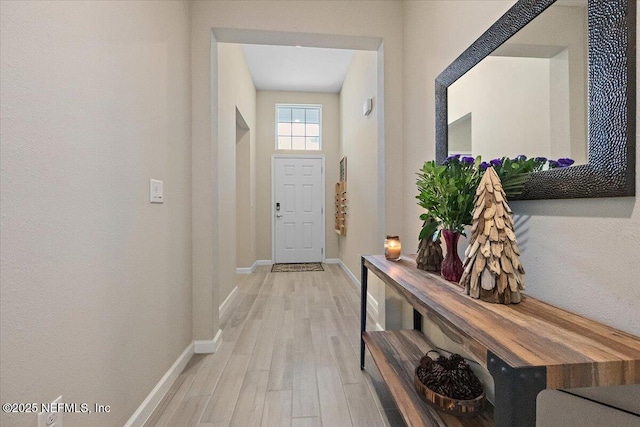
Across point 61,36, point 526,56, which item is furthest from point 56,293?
point 526,56

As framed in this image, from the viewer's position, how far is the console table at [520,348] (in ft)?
1.74

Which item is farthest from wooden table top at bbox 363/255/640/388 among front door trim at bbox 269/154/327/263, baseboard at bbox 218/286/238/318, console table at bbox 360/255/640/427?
front door trim at bbox 269/154/327/263

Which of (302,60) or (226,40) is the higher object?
(302,60)

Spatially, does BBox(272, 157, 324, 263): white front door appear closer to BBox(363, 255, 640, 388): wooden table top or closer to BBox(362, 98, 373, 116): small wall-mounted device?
BBox(362, 98, 373, 116): small wall-mounted device

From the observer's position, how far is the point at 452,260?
118 centimetres

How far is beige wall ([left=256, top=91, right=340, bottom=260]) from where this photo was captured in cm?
522

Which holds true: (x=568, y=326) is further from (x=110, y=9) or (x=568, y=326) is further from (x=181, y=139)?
Answer: (x=181, y=139)

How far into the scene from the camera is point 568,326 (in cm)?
72

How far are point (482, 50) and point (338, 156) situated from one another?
13.6 ft

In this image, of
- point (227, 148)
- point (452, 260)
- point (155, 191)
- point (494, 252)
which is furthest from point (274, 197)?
point (494, 252)

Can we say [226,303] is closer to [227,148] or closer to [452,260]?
[227,148]

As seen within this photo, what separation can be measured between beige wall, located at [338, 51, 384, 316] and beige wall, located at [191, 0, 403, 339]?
0.36m

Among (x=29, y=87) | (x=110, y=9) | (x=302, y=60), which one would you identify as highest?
(x=302, y=60)

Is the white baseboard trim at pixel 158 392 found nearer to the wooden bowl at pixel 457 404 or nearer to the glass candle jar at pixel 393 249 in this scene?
the wooden bowl at pixel 457 404
